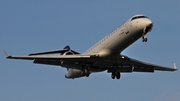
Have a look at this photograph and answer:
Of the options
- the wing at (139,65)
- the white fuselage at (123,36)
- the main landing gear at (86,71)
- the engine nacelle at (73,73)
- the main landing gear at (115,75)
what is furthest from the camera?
Result: the main landing gear at (115,75)

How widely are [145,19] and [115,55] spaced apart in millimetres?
5260

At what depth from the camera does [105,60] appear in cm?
4900

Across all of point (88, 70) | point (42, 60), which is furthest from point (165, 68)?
point (42, 60)

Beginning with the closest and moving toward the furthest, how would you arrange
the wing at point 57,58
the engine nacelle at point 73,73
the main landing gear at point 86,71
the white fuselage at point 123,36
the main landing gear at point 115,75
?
the white fuselage at point 123,36, the wing at point 57,58, the main landing gear at point 86,71, the engine nacelle at point 73,73, the main landing gear at point 115,75

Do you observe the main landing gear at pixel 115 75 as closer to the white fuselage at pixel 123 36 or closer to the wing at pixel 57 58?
the wing at pixel 57 58

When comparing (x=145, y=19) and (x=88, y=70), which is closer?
(x=145, y=19)

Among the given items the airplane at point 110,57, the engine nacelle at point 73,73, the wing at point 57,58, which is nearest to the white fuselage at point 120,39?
the airplane at point 110,57

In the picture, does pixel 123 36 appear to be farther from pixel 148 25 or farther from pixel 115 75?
pixel 115 75

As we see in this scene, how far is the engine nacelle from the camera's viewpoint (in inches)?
2135

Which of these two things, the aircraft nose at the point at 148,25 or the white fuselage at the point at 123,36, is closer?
the aircraft nose at the point at 148,25

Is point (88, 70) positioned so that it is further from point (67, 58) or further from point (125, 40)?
point (125, 40)

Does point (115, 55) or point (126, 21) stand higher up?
point (126, 21)

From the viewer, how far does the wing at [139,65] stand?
165ft

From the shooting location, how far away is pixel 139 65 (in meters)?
54.6
